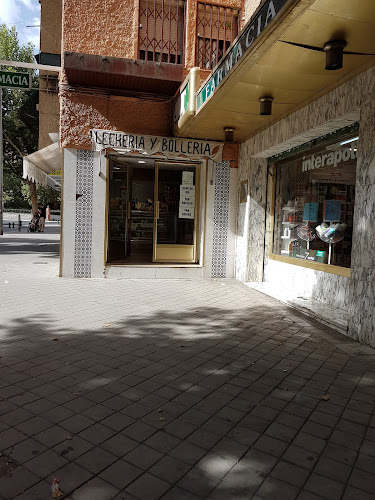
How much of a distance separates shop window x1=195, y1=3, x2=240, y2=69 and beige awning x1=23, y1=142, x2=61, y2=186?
4034mm

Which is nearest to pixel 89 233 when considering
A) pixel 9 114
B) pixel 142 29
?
pixel 142 29

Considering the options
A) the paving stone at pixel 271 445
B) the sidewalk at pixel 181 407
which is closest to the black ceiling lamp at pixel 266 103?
the sidewalk at pixel 181 407

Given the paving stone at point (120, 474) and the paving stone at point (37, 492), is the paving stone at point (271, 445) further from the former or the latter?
the paving stone at point (37, 492)

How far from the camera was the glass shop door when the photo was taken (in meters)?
9.22

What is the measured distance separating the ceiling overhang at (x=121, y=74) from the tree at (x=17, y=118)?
2670 cm

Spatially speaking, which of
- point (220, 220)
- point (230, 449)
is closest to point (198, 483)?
point (230, 449)

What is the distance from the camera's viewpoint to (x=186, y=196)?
364 inches

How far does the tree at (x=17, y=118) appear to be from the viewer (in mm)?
33562

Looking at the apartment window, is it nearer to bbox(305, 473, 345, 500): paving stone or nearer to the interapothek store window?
the interapothek store window

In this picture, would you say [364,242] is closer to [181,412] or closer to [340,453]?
[340,453]

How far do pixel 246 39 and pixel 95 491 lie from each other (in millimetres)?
4360

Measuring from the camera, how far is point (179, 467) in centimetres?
231

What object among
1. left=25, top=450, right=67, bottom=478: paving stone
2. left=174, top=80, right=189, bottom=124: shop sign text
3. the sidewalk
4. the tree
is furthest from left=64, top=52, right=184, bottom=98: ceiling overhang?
the tree

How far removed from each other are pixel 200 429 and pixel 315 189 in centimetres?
560
